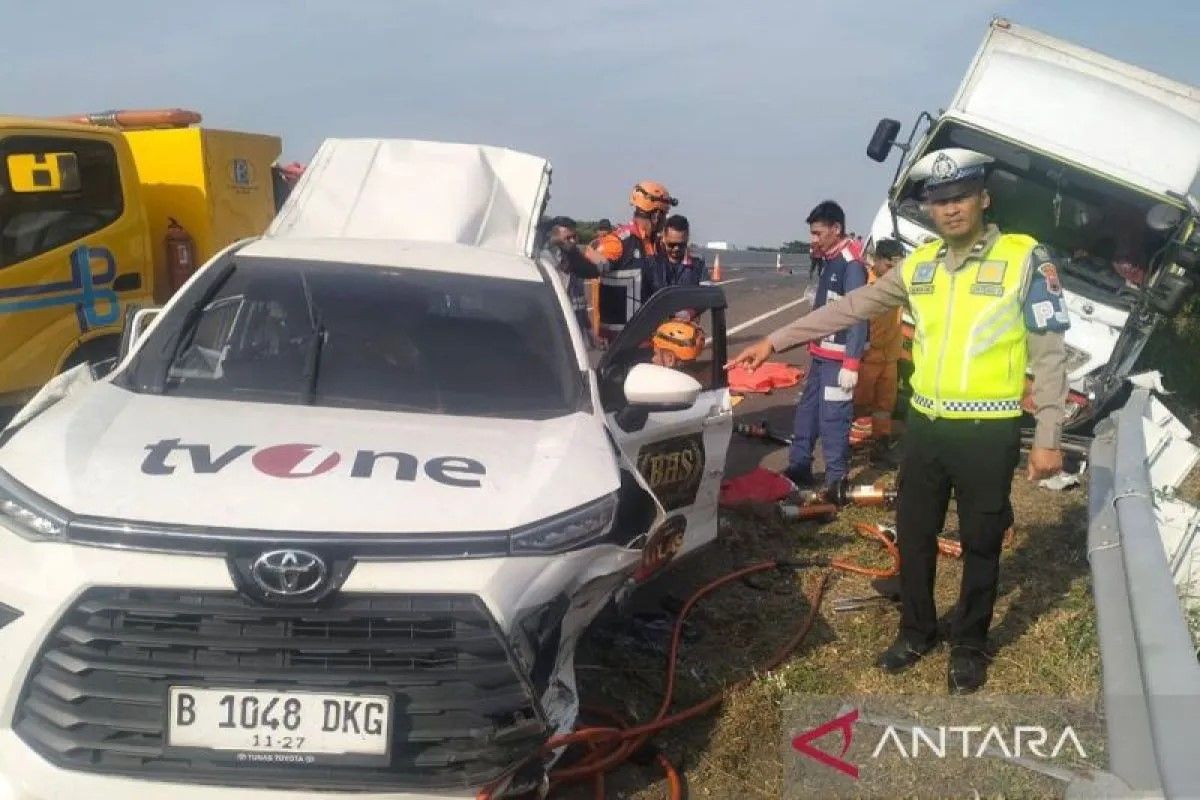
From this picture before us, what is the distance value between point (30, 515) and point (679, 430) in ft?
8.53

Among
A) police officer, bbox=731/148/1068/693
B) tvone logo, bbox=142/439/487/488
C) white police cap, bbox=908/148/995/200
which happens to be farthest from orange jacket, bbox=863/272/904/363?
tvone logo, bbox=142/439/487/488

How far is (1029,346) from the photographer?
4332mm

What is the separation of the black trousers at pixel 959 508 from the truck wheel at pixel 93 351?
17.6 ft

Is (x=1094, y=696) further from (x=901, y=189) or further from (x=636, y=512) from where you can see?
(x=901, y=189)

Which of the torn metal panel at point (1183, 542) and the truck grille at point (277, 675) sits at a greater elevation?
the truck grille at point (277, 675)

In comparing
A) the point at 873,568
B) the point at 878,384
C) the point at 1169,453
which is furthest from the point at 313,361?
the point at 878,384

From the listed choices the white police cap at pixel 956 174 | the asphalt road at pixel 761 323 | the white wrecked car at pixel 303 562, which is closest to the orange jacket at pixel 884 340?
the asphalt road at pixel 761 323

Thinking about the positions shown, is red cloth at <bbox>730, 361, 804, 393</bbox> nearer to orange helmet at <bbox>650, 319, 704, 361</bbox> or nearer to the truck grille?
orange helmet at <bbox>650, 319, 704, 361</bbox>

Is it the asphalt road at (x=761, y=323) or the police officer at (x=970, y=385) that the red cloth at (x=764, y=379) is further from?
the police officer at (x=970, y=385)

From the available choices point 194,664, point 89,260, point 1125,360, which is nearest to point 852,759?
point 194,664

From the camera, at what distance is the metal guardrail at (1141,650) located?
77.7 inches

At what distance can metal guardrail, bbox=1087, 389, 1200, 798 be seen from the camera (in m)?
1.97

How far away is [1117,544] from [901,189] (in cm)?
720

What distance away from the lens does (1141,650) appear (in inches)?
94.0
